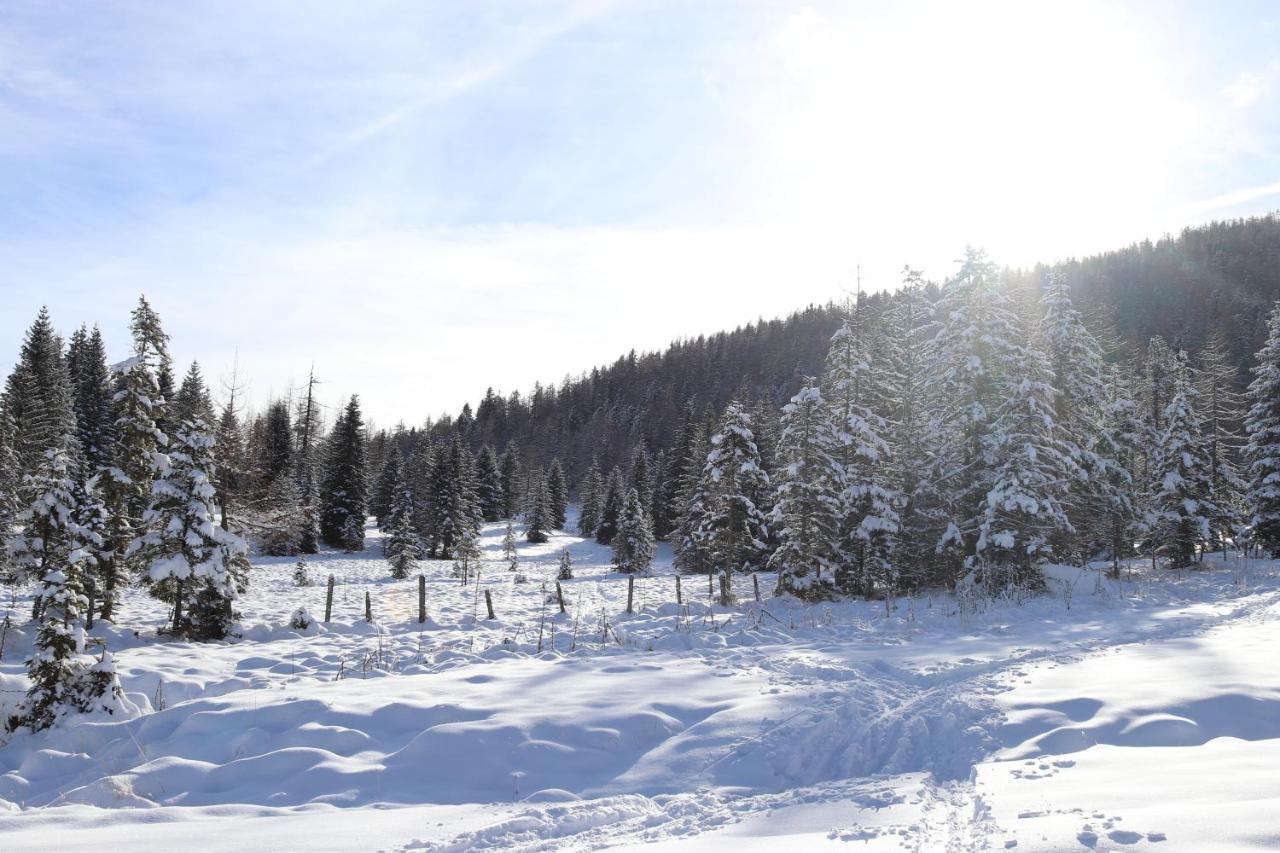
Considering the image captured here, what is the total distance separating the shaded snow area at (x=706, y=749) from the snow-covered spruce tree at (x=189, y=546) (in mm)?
3688

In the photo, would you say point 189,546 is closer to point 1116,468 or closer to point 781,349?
point 1116,468

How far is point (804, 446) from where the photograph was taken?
25.8m

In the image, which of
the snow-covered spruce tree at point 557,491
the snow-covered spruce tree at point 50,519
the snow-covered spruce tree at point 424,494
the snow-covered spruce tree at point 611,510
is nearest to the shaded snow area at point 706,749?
the snow-covered spruce tree at point 50,519

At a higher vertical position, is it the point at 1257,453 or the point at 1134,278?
the point at 1134,278

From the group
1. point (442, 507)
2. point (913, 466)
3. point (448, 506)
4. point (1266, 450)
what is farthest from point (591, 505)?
point (1266, 450)

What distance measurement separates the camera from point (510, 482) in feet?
316

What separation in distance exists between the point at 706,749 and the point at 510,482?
91.2 meters

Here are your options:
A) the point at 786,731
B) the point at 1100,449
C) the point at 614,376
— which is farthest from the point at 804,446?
the point at 614,376

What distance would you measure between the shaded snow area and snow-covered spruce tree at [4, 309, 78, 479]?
33627mm

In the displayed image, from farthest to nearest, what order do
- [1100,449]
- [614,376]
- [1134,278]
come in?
[614,376], [1134,278], [1100,449]

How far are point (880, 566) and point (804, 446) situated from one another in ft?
16.6

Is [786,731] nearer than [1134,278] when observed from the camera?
Yes

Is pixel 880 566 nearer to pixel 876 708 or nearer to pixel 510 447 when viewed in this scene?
pixel 876 708

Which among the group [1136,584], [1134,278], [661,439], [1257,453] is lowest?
[1136,584]
